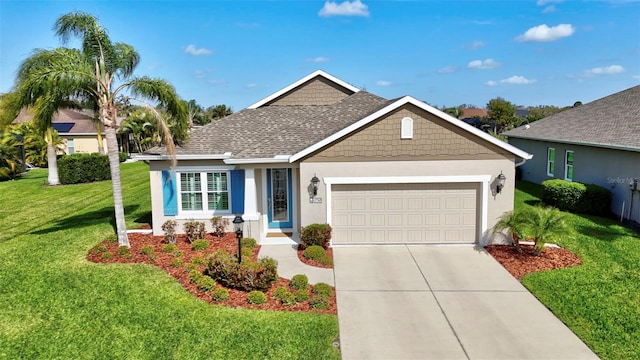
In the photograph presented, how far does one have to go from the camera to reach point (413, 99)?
37.5 feet

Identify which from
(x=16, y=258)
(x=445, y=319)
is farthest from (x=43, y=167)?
(x=445, y=319)

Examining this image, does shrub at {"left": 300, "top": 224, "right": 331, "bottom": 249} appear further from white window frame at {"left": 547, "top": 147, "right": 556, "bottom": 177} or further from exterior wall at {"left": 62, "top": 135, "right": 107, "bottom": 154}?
exterior wall at {"left": 62, "top": 135, "right": 107, "bottom": 154}

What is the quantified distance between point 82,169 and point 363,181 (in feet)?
73.2

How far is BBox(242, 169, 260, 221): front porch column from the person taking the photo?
1258 cm

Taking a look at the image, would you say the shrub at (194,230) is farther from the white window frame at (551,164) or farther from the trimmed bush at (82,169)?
the trimmed bush at (82,169)

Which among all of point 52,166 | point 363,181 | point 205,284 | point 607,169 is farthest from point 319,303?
point 52,166

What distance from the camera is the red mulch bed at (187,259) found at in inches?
330

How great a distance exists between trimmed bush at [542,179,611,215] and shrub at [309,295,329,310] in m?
12.2

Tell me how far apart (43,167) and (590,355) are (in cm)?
4099

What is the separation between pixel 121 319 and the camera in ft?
25.4

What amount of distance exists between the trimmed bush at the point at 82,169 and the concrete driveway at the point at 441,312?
22.2 metres

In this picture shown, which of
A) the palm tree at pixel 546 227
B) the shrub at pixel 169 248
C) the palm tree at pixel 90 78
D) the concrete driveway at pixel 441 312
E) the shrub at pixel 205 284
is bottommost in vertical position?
the concrete driveway at pixel 441 312

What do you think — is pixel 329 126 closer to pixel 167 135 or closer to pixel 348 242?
pixel 348 242

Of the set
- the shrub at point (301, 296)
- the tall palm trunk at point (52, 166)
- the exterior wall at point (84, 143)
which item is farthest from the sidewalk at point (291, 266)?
the exterior wall at point (84, 143)
